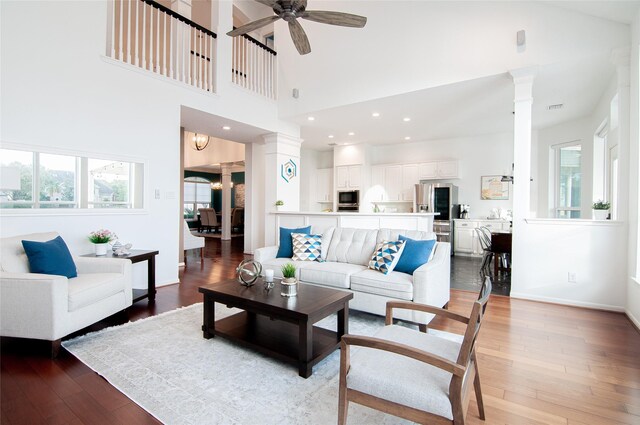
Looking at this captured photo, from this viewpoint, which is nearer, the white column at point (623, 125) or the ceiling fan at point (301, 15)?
the ceiling fan at point (301, 15)

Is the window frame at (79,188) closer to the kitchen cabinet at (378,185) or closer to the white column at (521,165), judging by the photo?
the white column at (521,165)

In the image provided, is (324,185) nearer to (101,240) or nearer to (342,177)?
(342,177)

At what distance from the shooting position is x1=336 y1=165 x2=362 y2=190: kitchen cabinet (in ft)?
28.1

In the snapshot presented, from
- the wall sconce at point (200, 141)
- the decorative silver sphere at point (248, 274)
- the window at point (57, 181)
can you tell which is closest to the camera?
the decorative silver sphere at point (248, 274)

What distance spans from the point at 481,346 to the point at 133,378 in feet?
8.73

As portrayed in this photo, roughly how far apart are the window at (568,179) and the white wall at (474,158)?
884 mm

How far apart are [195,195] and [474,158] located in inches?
443

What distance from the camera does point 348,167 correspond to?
872cm

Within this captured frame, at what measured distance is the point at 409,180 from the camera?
823 cm

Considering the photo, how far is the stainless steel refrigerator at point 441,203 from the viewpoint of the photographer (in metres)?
7.39

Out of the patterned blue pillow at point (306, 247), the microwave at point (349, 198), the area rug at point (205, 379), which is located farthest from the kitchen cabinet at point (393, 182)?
the area rug at point (205, 379)

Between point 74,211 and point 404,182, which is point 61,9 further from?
point 404,182

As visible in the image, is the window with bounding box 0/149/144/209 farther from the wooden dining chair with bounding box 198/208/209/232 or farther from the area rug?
the wooden dining chair with bounding box 198/208/209/232

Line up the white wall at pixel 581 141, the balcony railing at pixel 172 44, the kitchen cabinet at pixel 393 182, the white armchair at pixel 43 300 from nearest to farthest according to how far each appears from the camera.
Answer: the white armchair at pixel 43 300 → the balcony railing at pixel 172 44 → the white wall at pixel 581 141 → the kitchen cabinet at pixel 393 182
